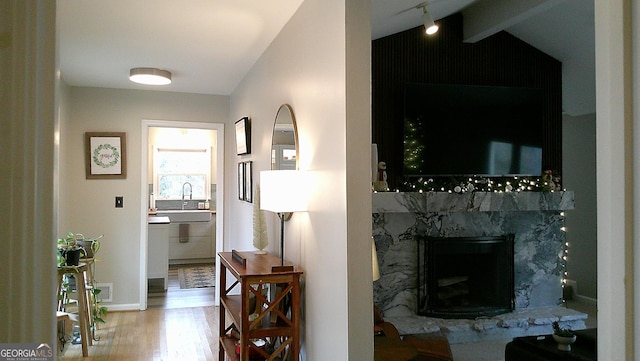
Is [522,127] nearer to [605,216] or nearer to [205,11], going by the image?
[205,11]

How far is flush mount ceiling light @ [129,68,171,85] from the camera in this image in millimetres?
4305

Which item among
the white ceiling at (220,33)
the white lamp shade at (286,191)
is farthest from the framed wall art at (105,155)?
the white lamp shade at (286,191)

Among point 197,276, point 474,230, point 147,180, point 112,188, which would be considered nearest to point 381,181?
point 474,230

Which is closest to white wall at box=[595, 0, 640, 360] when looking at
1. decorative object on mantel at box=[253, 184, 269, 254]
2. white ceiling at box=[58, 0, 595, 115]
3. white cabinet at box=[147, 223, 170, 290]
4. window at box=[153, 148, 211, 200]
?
white ceiling at box=[58, 0, 595, 115]

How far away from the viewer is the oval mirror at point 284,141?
2844 millimetres

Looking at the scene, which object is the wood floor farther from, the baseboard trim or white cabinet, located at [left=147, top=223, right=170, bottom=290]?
white cabinet, located at [left=147, top=223, right=170, bottom=290]

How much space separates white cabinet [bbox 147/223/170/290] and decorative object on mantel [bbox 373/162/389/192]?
10.6 feet

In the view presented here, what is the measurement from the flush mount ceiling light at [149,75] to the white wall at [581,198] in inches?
190

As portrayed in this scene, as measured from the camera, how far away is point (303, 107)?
265 centimetres

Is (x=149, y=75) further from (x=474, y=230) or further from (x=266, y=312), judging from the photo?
(x=474, y=230)

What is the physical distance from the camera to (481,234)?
14.9ft

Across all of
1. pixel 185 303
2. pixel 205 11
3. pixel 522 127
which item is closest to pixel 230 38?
pixel 205 11

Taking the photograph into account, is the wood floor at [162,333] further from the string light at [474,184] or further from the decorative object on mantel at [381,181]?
the string light at [474,184]

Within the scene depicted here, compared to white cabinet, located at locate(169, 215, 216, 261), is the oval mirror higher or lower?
higher
